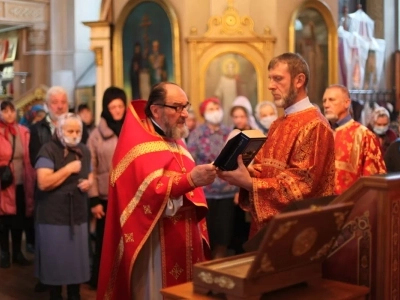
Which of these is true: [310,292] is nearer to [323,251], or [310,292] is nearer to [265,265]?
[323,251]

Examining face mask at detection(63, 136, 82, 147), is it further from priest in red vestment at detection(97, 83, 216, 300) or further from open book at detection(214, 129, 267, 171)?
open book at detection(214, 129, 267, 171)

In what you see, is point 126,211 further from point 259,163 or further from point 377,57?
point 377,57

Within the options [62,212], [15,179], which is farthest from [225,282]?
[15,179]

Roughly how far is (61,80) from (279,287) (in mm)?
13250

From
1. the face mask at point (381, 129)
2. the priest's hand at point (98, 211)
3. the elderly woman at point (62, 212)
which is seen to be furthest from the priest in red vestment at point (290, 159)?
the face mask at point (381, 129)

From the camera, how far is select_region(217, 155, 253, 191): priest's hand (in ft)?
9.68

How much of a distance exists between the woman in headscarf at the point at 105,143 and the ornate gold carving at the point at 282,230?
373 cm

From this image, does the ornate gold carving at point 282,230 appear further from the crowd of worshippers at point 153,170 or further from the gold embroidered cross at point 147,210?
the gold embroidered cross at point 147,210

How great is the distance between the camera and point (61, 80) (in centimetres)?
1493

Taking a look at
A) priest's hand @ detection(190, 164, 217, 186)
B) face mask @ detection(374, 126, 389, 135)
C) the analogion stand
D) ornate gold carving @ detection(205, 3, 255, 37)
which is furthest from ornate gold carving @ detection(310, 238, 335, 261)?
ornate gold carving @ detection(205, 3, 255, 37)

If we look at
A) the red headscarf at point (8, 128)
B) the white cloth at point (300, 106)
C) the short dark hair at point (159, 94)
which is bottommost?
the red headscarf at point (8, 128)

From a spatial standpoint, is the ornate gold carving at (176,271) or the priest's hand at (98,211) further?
the priest's hand at (98,211)

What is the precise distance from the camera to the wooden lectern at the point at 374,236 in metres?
2.46

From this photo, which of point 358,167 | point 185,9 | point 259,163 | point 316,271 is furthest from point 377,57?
point 316,271
